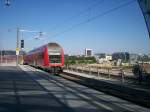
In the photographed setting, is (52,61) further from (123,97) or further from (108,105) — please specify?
(108,105)

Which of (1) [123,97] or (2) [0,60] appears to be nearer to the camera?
(1) [123,97]

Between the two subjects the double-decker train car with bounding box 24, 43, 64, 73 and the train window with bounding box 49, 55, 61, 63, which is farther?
the train window with bounding box 49, 55, 61, 63

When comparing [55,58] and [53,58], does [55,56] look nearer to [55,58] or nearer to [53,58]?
[55,58]

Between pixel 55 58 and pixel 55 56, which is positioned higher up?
pixel 55 56

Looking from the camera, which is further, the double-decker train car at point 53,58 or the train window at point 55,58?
the train window at point 55,58

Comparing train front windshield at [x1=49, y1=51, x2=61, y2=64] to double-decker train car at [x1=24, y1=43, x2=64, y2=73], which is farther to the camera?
train front windshield at [x1=49, y1=51, x2=61, y2=64]

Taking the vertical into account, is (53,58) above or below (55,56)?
below

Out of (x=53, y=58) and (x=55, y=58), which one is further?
(x=55, y=58)

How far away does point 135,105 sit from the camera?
1445 centimetres

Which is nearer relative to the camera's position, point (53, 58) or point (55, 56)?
point (53, 58)

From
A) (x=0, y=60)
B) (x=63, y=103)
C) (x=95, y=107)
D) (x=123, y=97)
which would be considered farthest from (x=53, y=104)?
(x=0, y=60)

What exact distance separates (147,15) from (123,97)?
4128 mm

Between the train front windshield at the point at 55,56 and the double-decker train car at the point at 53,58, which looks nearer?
the double-decker train car at the point at 53,58

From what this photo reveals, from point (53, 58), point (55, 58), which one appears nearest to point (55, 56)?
point (55, 58)
